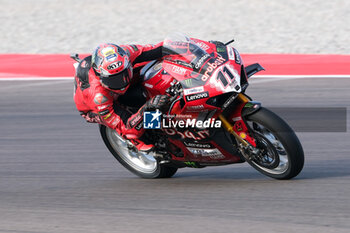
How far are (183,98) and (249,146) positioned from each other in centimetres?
67

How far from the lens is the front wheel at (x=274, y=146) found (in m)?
5.60

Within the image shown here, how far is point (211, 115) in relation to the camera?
19.0 ft

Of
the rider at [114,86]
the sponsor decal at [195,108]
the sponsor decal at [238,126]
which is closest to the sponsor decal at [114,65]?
the rider at [114,86]

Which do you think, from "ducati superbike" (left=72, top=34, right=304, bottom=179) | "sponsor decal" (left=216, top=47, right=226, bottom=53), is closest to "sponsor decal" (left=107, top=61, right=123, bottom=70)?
"ducati superbike" (left=72, top=34, right=304, bottom=179)

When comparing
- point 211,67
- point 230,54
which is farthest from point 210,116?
point 230,54

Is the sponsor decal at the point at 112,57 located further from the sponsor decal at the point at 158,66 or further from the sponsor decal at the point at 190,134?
the sponsor decal at the point at 190,134

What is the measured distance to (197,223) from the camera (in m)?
5.14

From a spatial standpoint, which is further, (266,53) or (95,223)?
(266,53)

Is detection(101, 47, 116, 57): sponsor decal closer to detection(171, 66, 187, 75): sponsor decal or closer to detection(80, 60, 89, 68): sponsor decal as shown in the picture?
detection(80, 60, 89, 68): sponsor decal

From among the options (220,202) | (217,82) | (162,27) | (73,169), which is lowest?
(162,27)

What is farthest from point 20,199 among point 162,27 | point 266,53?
point 162,27

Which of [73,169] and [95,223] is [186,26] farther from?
[95,223]

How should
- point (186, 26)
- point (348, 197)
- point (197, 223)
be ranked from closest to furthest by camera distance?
point (197, 223), point (348, 197), point (186, 26)

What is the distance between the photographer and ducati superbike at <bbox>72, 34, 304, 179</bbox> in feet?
18.5
